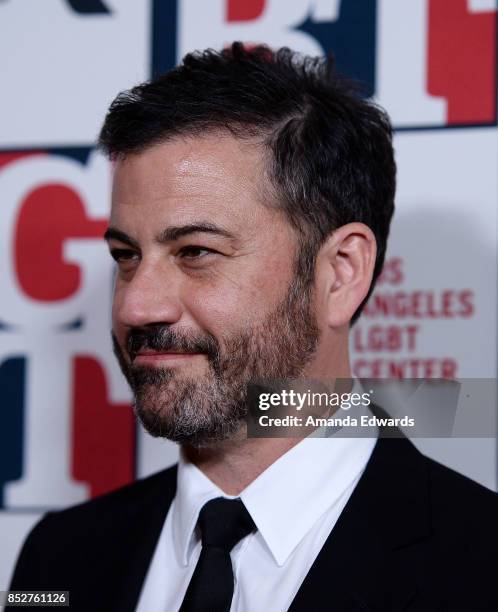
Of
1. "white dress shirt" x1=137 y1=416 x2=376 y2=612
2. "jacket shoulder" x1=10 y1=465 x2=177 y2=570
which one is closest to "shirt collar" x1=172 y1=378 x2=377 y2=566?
"white dress shirt" x1=137 y1=416 x2=376 y2=612

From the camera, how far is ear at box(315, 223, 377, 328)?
1.27 metres

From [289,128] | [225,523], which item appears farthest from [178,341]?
[289,128]

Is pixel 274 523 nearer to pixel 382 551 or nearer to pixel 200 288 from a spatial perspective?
pixel 382 551

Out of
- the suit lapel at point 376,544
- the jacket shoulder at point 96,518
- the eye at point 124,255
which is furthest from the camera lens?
the jacket shoulder at point 96,518

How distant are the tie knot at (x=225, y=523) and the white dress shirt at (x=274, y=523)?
0.01 metres

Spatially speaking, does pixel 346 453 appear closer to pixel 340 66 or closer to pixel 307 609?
pixel 307 609

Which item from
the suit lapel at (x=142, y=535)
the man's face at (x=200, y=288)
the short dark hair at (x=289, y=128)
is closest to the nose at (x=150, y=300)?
the man's face at (x=200, y=288)

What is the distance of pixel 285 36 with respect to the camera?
1696 millimetres

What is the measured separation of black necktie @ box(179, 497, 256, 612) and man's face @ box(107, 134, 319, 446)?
10 centimetres

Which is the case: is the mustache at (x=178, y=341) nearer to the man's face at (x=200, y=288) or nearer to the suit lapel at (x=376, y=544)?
the man's face at (x=200, y=288)

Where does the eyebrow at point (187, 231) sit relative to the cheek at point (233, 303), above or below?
above

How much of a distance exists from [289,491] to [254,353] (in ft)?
0.65

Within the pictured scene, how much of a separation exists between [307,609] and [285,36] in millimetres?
1114

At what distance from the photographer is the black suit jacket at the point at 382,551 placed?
3.53 feet
